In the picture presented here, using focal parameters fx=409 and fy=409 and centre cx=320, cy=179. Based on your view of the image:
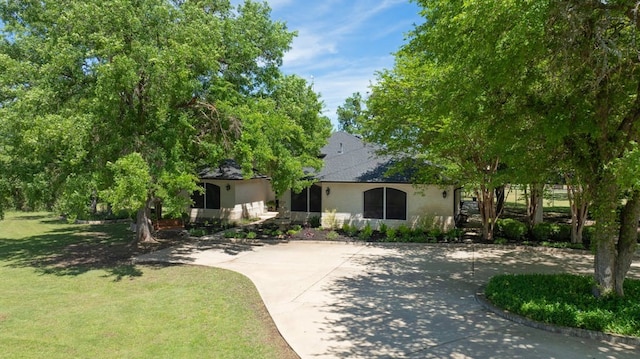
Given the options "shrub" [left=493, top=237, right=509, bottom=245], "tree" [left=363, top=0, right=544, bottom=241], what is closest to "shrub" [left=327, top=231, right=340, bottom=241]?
"tree" [left=363, top=0, right=544, bottom=241]

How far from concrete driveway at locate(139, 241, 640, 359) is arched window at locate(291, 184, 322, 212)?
5391 mm

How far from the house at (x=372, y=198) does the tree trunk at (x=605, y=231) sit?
9.63 m

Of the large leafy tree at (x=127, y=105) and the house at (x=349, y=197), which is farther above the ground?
the large leafy tree at (x=127, y=105)

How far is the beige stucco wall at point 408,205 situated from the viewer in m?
19.2

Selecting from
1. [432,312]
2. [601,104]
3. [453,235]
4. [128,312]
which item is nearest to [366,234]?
[453,235]

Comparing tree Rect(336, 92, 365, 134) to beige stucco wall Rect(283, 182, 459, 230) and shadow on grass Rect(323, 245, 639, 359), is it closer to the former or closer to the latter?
beige stucco wall Rect(283, 182, 459, 230)

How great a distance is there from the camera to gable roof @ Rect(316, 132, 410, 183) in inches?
789

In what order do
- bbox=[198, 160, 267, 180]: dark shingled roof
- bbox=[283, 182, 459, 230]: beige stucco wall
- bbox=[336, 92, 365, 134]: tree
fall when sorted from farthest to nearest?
bbox=[336, 92, 365, 134]: tree
bbox=[198, 160, 267, 180]: dark shingled roof
bbox=[283, 182, 459, 230]: beige stucco wall

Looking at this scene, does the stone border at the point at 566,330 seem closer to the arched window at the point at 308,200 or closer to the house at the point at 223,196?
the arched window at the point at 308,200

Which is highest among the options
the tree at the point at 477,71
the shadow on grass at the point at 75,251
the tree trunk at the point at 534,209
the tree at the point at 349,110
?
the tree at the point at 349,110

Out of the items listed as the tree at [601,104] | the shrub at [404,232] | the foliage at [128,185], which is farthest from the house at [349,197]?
the foliage at [128,185]

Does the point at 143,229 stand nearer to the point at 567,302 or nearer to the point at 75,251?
the point at 75,251

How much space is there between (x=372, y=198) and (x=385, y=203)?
2.29 ft

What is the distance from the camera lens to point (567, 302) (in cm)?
835
